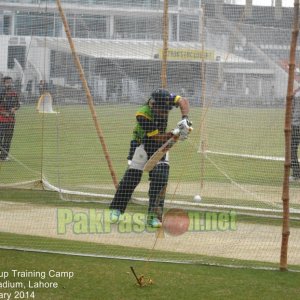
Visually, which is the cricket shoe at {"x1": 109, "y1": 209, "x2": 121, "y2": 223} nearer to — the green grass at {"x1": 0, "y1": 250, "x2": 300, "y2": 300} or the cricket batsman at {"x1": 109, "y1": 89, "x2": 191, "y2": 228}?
the cricket batsman at {"x1": 109, "y1": 89, "x2": 191, "y2": 228}

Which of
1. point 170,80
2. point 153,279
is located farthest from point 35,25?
point 153,279

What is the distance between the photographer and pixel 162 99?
396 inches

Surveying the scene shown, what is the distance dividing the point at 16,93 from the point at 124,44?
94.4 inches

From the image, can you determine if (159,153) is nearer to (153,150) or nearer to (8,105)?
(153,150)

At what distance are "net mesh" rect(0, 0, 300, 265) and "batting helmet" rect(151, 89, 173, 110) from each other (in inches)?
59.4

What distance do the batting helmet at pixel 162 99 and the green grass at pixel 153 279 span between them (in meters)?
2.35

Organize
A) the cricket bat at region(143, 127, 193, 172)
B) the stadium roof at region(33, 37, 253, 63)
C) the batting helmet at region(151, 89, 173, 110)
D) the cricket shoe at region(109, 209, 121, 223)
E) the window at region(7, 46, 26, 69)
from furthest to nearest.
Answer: the window at region(7, 46, 26, 69), the stadium roof at region(33, 37, 253, 63), the cricket shoe at region(109, 209, 121, 223), the batting helmet at region(151, 89, 173, 110), the cricket bat at region(143, 127, 193, 172)

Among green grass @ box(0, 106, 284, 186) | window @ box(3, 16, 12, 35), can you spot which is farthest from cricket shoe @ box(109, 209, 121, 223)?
window @ box(3, 16, 12, 35)

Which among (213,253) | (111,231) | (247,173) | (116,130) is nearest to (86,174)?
(116,130)

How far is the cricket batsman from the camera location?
10.1 m

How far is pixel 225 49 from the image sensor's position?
11836 millimetres

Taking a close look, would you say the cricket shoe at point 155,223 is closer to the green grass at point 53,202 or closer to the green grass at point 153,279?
the green grass at point 53,202

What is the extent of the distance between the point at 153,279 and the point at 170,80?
465 cm

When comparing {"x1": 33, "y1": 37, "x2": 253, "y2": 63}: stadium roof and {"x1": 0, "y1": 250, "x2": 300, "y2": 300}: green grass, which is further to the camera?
{"x1": 33, "y1": 37, "x2": 253, "y2": 63}: stadium roof
